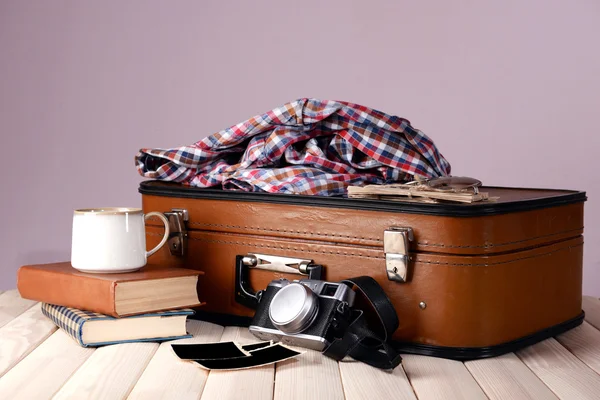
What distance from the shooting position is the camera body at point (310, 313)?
5.46 feet

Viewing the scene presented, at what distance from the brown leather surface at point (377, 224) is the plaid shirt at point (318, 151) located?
0.08 m

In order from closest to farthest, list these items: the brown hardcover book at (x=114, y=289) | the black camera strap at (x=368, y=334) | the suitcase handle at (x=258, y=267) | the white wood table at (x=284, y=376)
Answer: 1. the white wood table at (x=284, y=376)
2. the black camera strap at (x=368, y=334)
3. the brown hardcover book at (x=114, y=289)
4. the suitcase handle at (x=258, y=267)

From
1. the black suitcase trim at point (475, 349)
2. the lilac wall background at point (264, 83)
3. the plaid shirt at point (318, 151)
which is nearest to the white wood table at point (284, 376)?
the black suitcase trim at point (475, 349)

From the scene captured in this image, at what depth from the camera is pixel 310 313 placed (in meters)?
1.66

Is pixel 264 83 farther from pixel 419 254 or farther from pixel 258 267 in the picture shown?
pixel 419 254

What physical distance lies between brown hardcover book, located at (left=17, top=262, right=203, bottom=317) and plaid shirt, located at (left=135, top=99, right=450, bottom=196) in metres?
0.33

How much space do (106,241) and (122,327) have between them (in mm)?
192

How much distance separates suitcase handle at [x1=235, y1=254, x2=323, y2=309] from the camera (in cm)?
185

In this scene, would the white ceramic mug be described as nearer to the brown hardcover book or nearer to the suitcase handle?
the brown hardcover book

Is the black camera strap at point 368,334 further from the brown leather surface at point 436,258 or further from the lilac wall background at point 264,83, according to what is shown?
the lilac wall background at point 264,83

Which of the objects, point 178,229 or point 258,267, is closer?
point 258,267

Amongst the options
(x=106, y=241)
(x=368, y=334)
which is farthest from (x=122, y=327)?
(x=368, y=334)

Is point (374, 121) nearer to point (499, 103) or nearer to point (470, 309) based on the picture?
point (470, 309)

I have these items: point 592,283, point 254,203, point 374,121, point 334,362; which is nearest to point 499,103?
point 592,283
